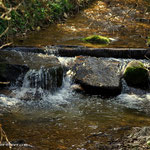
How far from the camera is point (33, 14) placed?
1313 cm

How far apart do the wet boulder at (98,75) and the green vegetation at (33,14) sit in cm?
345

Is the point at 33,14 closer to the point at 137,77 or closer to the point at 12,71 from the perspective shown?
the point at 12,71

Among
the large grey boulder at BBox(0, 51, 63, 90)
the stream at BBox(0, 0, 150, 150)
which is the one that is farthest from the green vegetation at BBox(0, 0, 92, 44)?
the large grey boulder at BBox(0, 51, 63, 90)

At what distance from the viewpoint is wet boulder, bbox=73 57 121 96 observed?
7.98m

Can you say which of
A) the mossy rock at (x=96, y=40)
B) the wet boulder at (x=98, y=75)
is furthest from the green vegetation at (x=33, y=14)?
the wet boulder at (x=98, y=75)

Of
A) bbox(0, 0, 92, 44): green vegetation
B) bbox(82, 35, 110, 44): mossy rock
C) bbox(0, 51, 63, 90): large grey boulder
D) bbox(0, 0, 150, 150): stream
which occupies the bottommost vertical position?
bbox(0, 0, 150, 150): stream

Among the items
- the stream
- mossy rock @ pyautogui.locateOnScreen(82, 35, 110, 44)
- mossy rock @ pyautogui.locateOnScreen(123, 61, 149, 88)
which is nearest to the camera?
the stream

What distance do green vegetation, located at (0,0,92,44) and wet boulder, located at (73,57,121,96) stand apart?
3.45 metres

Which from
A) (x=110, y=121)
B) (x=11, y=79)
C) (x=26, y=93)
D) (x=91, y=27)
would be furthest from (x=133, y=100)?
(x=91, y=27)

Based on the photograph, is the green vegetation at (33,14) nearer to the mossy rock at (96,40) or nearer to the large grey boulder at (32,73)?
the mossy rock at (96,40)

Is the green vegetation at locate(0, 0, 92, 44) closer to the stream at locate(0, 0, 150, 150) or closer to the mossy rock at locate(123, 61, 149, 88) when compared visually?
the stream at locate(0, 0, 150, 150)

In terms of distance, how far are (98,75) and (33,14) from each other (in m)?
5.99

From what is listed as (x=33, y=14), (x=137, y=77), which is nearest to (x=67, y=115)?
(x=137, y=77)

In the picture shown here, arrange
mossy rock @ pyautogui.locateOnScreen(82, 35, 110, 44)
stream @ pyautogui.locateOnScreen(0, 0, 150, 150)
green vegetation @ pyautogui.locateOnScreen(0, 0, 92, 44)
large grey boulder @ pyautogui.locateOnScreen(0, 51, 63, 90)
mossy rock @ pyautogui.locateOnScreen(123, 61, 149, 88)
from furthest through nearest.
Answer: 1. green vegetation @ pyautogui.locateOnScreen(0, 0, 92, 44)
2. mossy rock @ pyautogui.locateOnScreen(82, 35, 110, 44)
3. mossy rock @ pyautogui.locateOnScreen(123, 61, 149, 88)
4. large grey boulder @ pyautogui.locateOnScreen(0, 51, 63, 90)
5. stream @ pyautogui.locateOnScreen(0, 0, 150, 150)
